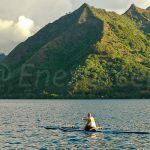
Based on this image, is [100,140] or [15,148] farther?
[100,140]

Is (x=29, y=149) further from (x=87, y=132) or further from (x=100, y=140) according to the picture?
(x=87, y=132)

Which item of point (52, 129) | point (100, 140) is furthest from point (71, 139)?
point (52, 129)

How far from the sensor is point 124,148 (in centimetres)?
6550

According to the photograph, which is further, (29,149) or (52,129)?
(52,129)

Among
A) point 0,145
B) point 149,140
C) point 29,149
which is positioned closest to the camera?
point 29,149

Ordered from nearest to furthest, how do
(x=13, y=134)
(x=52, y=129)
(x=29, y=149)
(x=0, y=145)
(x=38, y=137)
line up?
(x=29, y=149), (x=0, y=145), (x=38, y=137), (x=13, y=134), (x=52, y=129)

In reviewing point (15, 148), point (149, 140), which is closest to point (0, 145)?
point (15, 148)

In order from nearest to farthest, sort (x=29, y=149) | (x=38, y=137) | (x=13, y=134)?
(x=29, y=149) < (x=38, y=137) < (x=13, y=134)

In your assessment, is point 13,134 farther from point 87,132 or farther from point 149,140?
point 149,140

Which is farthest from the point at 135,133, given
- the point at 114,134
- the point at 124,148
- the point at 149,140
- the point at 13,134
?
the point at 13,134

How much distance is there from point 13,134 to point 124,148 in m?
27.8

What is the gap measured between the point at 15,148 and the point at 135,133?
88.3 feet

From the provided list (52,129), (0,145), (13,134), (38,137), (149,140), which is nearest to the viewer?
(0,145)

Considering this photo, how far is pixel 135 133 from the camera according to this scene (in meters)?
82.9
